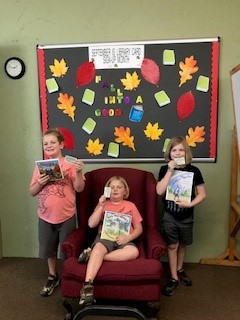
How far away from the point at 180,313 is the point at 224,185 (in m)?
1.15

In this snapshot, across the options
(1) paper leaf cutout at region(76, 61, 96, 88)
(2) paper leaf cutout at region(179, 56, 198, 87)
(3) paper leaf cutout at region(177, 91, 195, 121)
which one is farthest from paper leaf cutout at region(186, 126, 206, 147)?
(1) paper leaf cutout at region(76, 61, 96, 88)

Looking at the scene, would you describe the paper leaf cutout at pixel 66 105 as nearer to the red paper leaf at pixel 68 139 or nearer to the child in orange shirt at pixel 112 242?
the red paper leaf at pixel 68 139

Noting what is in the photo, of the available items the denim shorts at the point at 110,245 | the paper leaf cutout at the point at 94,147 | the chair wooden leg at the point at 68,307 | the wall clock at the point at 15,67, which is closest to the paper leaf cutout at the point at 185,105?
the paper leaf cutout at the point at 94,147

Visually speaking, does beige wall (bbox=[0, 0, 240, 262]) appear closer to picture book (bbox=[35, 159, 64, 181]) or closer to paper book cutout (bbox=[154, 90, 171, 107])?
paper book cutout (bbox=[154, 90, 171, 107])

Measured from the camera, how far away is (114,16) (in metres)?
2.74

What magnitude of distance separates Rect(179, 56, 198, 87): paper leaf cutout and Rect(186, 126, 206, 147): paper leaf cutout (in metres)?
0.41

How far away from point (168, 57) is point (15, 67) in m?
1.34

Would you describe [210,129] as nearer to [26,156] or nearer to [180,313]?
[180,313]

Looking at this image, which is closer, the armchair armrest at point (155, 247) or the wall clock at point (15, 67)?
the armchair armrest at point (155, 247)

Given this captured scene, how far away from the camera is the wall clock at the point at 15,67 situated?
2.86 metres

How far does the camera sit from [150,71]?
8.97 feet

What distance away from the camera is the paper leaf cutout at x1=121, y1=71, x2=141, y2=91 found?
2754 mm

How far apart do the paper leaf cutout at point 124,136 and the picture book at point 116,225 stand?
0.71 m

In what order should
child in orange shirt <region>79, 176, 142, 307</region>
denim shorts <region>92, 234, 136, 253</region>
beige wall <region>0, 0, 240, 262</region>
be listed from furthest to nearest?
beige wall <region>0, 0, 240, 262</region>, denim shorts <region>92, 234, 136, 253</region>, child in orange shirt <region>79, 176, 142, 307</region>
